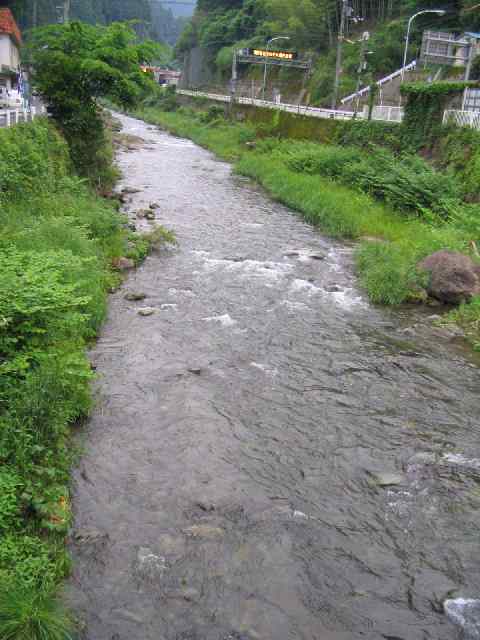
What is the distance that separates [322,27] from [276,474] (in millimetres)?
70305

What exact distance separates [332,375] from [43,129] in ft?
42.9

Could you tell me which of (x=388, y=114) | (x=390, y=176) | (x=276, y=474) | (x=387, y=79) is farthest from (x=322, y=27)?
(x=276, y=474)

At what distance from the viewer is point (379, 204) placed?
21.9 m

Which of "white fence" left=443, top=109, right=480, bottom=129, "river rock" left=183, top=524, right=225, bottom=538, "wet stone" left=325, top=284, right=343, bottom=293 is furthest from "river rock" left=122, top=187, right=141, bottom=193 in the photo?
"river rock" left=183, top=524, right=225, bottom=538

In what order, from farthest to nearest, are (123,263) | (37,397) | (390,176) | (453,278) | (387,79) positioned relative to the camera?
(387,79) < (390,176) < (123,263) < (453,278) < (37,397)

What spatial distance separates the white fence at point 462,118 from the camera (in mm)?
22459

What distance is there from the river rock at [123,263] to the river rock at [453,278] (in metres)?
7.56

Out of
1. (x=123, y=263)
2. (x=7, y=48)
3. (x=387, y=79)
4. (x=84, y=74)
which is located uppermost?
(x=7, y=48)

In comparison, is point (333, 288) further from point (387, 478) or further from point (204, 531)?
point (204, 531)

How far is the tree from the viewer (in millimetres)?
20812

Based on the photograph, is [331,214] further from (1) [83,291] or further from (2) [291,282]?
(1) [83,291]

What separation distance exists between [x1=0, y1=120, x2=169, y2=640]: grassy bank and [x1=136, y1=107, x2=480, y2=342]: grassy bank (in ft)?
24.3

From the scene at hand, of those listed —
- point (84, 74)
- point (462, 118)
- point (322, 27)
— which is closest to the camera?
point (84, 74)

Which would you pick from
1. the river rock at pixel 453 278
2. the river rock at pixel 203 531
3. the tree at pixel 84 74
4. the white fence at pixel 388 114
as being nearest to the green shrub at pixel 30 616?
the river rock at pixel 203 531
